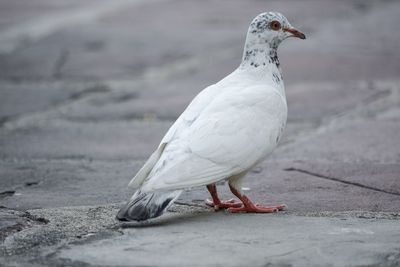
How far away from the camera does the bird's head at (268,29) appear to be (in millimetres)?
4117

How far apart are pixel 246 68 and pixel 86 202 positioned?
3.22ft

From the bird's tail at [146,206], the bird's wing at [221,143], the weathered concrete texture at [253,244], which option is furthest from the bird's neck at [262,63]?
the bird's tail at [146,206]

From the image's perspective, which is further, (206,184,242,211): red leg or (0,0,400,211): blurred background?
(0,0,400,211): blurred background

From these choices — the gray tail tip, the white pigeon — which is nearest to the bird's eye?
the white pigeon

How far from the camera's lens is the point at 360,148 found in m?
4.73

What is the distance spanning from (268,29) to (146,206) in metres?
1.29

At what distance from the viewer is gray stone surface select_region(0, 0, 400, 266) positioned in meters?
3.01

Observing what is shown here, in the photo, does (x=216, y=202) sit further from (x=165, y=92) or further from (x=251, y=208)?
(x=165, y=92)

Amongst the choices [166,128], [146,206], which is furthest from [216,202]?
[166,128]

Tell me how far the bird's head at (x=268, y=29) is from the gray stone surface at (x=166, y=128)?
674 mm

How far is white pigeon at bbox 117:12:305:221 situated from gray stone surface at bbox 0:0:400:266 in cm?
12

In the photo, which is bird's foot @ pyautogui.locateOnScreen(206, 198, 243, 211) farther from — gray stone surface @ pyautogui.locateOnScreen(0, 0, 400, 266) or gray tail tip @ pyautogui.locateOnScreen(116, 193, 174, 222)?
gray tail tip @ pyautogui.locateOnScreen(116, 193, 174, 222)

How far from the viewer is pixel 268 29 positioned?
413 cm

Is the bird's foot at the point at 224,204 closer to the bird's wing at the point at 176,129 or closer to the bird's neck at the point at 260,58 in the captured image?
the bird's wing at the point at 176,129
